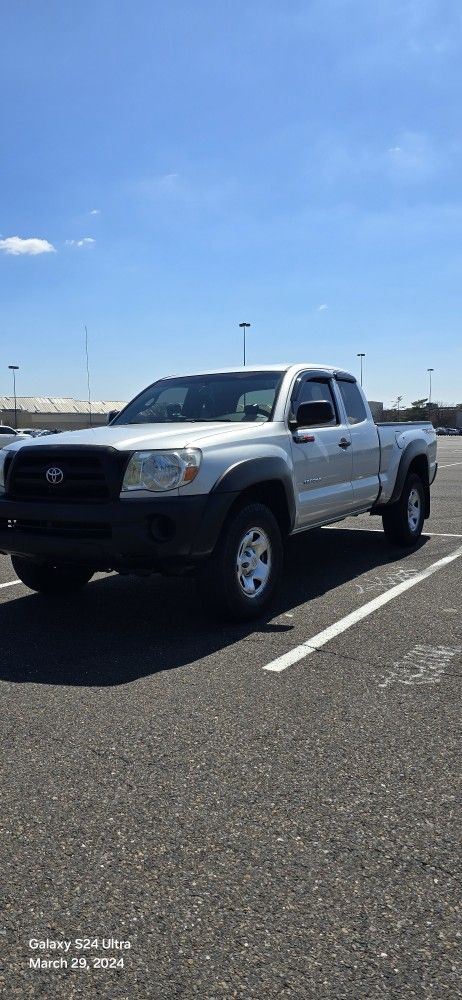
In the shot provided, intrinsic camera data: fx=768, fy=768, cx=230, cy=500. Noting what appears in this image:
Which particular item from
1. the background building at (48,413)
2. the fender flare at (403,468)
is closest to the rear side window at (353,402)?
the fender flare at (403,468)

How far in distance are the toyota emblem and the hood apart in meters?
0.18

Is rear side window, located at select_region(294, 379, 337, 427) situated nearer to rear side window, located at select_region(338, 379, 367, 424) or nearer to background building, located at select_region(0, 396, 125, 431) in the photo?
rear side window, located at select_region(338, 379, 367, 424)

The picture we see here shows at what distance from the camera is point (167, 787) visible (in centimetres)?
293

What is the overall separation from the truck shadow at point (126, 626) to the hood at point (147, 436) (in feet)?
3.85

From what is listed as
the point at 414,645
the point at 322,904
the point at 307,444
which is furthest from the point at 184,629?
the point at 322,904

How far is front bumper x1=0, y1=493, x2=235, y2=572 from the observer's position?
4699mm

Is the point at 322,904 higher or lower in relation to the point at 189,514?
lower

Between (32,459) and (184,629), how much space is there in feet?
5.08

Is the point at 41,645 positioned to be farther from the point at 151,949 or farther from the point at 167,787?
the point at 151,949

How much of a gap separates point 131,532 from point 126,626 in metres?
0.91

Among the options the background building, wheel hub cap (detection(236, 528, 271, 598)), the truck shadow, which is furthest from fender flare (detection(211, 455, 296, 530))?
the background building

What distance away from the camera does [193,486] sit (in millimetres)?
4836

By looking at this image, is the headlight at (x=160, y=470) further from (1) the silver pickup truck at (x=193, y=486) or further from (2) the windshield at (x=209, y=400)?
(2) the windshield at (x=209, y=400)

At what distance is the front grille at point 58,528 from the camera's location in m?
4.81
